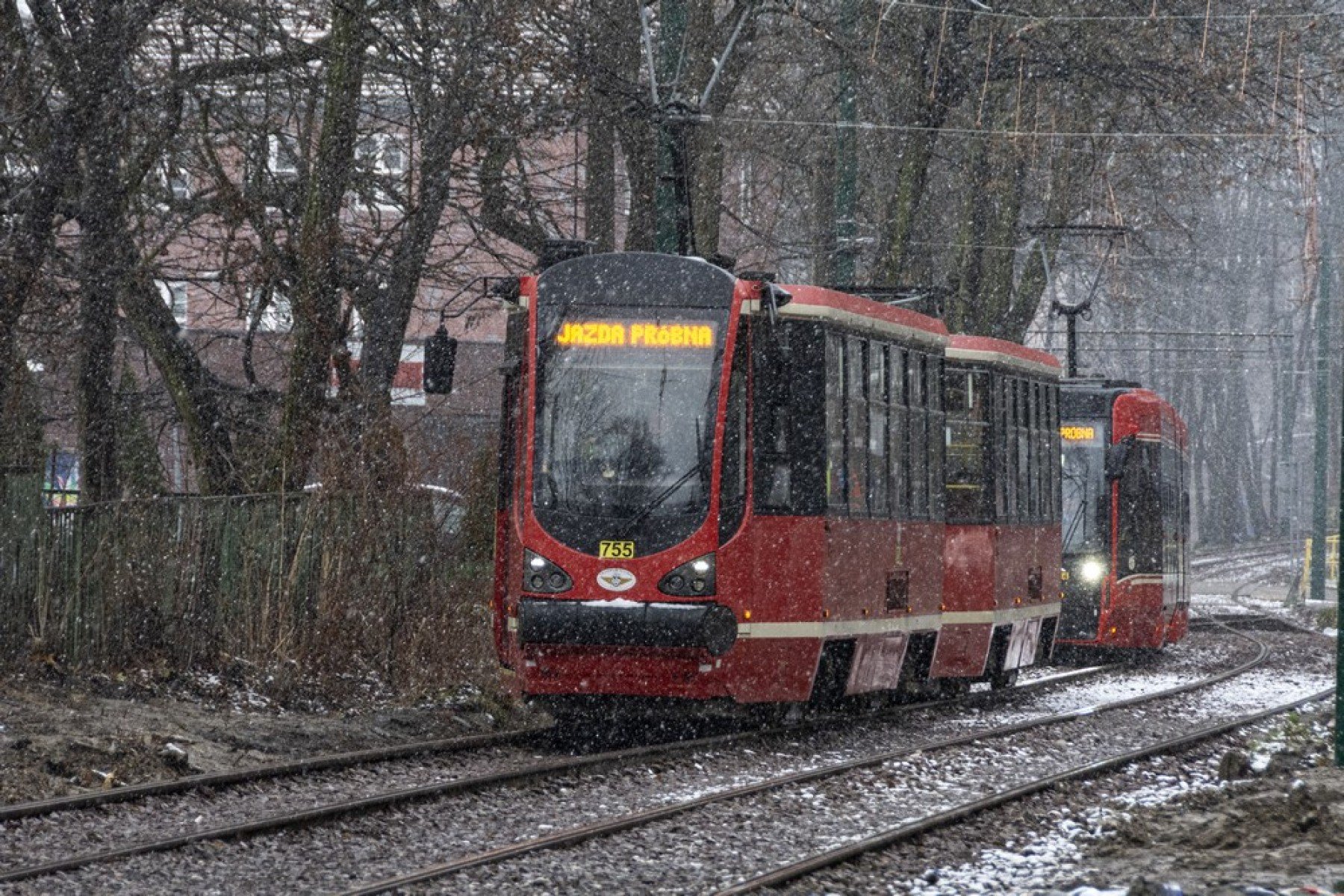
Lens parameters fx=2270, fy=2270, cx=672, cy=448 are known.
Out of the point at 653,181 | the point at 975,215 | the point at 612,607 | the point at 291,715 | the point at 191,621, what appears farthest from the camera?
the point at 975,215

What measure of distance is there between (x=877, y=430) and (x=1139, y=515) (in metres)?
11.4

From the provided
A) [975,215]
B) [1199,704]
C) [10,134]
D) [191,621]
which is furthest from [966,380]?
[975,215]

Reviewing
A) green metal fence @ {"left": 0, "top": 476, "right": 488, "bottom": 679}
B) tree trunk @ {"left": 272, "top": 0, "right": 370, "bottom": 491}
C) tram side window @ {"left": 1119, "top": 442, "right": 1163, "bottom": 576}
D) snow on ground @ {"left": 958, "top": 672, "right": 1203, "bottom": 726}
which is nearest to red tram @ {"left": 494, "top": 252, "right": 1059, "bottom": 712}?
green metal fence @ {"left": 0, "top": 476, "right": 488, "bottom": 679}

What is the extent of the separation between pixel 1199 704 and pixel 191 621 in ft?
31.5

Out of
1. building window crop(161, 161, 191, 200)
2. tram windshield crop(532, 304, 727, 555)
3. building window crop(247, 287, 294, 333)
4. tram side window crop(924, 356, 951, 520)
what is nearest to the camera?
tram windshield crop(532, 304, 727, 555)

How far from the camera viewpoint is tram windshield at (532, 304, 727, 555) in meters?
14.7

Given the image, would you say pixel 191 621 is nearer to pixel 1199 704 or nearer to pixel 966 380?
pixel 966 380

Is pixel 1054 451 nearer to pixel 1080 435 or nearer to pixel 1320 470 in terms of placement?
pixel 1080 435

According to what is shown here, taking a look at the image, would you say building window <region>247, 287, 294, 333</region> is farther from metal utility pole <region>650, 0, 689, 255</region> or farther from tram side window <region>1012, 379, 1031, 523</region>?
tram side window <region>1012, 379, 1031, 523</region>

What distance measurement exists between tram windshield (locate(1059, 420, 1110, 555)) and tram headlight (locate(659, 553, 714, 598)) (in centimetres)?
1352

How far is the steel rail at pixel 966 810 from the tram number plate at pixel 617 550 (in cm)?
290

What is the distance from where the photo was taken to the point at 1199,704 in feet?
70.0

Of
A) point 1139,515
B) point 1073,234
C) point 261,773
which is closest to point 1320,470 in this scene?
point 1073,234

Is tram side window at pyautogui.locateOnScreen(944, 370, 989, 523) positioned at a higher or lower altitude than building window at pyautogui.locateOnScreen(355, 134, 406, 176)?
lower
